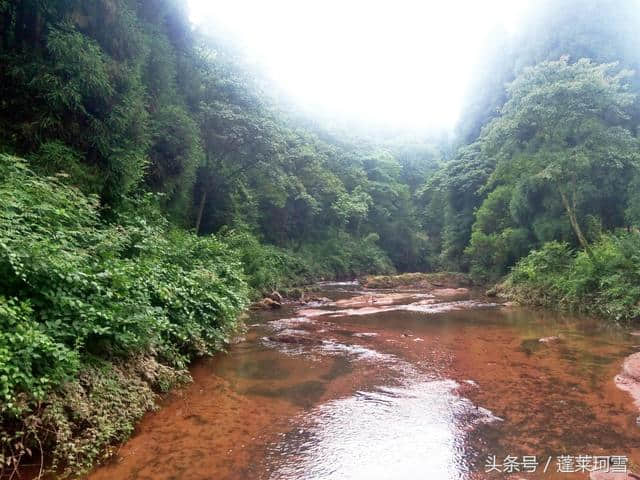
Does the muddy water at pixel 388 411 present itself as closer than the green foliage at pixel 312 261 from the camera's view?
Yes

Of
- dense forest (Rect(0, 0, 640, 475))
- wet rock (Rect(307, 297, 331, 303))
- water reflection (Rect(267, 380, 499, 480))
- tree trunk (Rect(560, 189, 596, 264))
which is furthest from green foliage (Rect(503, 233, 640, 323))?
water reflection (Rect(267, 380, 499, 480))

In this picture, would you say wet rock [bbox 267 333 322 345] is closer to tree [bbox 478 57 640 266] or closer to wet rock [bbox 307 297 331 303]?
wet rock [bbox 307 297 331 303]

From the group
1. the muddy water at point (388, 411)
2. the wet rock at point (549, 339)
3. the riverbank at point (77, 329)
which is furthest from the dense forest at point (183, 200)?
the wet rock at point (549, 339)

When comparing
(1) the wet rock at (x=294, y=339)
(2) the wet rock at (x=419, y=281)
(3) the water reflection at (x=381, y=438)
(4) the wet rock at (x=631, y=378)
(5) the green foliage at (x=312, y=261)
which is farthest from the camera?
(2) the wet rock at (x=419, y=281)

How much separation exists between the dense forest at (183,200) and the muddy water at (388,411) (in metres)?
0.64

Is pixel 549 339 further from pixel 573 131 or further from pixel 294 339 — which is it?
pixel 573 131

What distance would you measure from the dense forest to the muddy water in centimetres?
64

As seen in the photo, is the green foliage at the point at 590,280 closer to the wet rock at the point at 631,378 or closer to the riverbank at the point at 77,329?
the wet rock at the point at 631,378

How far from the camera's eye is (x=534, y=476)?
3.69 m

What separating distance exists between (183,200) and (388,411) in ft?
42.6

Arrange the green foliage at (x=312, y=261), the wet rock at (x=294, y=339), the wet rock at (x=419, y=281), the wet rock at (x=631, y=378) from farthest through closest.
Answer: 1. the wet rock at (x=419, y=281)
2. the green foliage at (x=312, y=261)
3. the wet rock at (x=294, y=339)
4. the wet rock at (x=631, y=378)

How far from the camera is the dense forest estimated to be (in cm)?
391

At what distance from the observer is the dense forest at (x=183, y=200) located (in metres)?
3.91

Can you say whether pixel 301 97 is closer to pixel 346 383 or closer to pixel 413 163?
pixel 413 163
